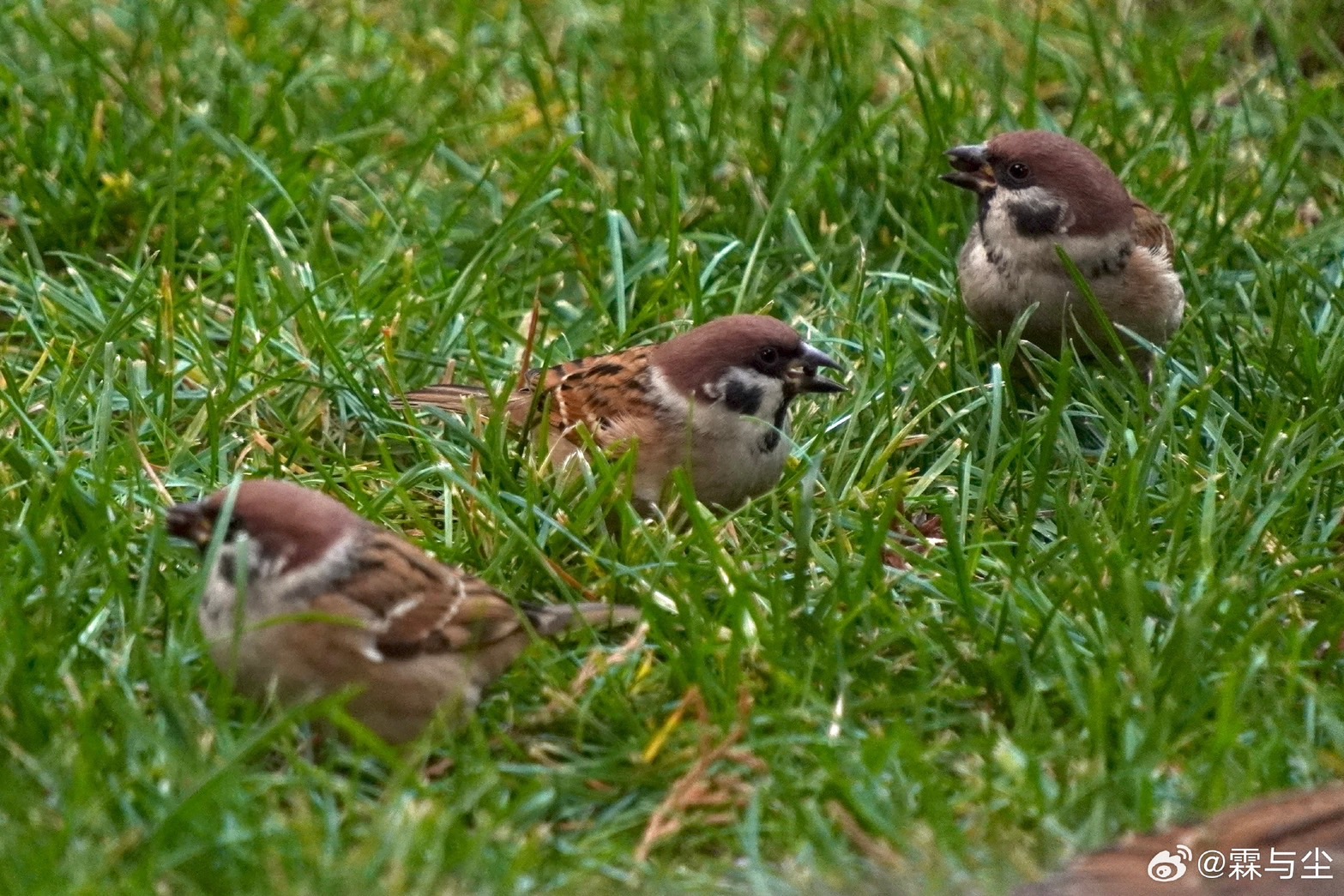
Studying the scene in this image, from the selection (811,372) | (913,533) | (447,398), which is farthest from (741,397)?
(447,398)

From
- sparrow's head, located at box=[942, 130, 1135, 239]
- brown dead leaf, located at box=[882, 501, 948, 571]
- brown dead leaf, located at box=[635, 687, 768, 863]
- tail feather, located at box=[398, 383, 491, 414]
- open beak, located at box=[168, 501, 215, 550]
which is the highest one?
open beak, located at box=[168, 501, 215, 550]

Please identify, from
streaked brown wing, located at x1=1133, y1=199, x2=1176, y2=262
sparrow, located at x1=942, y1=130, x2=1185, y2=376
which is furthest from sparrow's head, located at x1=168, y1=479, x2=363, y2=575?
streaked brown wing, located at x1=1133, y1=199, x2=1176, y2=262

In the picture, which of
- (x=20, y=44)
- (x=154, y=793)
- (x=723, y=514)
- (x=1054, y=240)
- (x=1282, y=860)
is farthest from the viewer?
(x=20, y=44)

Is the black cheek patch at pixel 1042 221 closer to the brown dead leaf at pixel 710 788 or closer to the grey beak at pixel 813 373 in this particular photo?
the grey beak at pixel 813 373

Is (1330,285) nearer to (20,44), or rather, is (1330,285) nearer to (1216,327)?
(1216,327)

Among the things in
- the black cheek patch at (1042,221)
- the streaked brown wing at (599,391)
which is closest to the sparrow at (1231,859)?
the streaked brown wing at (599,391)

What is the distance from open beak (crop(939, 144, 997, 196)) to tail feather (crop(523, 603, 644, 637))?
6.42ft

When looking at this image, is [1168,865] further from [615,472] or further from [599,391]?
[599,391]

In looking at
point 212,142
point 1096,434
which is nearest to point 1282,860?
point 1096,434

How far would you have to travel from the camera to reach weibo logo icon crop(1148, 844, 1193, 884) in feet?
8.86

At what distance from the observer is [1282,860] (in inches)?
106

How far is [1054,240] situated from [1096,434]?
0.56 meters

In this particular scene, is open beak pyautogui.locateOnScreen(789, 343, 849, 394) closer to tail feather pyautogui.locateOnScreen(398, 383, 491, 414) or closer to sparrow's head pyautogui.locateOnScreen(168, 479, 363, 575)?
tail feather pyautogui.locateOnScreen(398, 383, 491, 414)

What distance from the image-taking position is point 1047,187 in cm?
516
